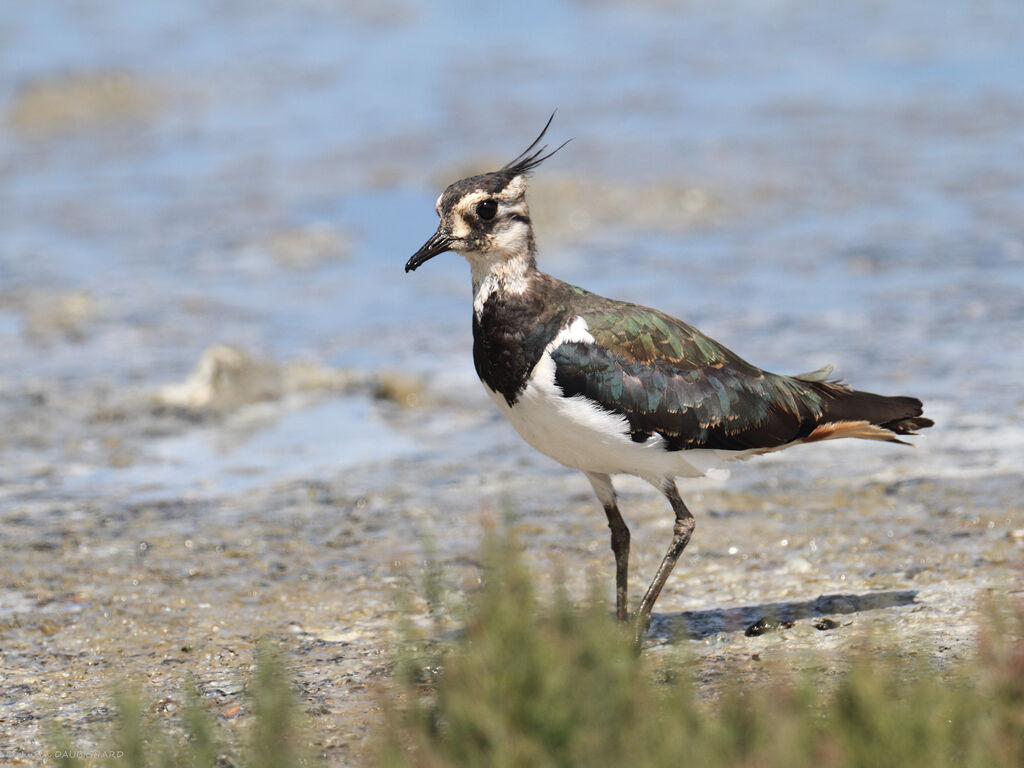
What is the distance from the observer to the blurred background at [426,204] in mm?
10094

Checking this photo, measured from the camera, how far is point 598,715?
14.2ft

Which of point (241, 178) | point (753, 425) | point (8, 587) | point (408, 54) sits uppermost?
point (408, 54)

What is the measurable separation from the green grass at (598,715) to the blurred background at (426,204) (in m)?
4.15

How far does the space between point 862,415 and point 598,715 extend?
280cm

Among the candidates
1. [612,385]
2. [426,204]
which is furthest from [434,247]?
→ [426,204]

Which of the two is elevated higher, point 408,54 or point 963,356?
point 408,54

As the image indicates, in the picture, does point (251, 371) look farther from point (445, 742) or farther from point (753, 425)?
point (445, 742)

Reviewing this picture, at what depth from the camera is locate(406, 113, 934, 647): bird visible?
20.1 ft

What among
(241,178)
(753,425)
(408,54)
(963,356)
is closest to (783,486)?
(753,425)

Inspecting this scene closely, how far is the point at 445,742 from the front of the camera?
176 inches

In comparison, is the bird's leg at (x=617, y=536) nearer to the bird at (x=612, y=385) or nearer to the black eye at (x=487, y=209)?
the bird at (x=612, y=385)

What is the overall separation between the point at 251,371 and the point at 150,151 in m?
8.02

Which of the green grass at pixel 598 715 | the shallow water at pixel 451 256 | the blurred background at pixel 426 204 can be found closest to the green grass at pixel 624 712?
the green grass at pixel 598 715

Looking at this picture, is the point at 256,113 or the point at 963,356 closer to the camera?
the point at 963,356
